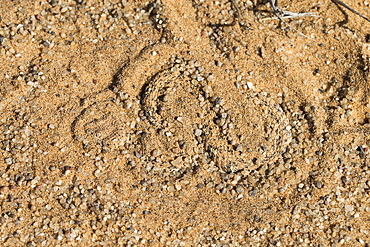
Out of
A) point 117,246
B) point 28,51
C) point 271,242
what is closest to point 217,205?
point 271,242

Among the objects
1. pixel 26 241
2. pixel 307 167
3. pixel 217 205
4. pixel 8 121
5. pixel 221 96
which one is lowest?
pixel 307 167

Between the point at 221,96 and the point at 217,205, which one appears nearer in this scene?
the point at 217,205

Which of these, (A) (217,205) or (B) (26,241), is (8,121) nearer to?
(B) (26,241)

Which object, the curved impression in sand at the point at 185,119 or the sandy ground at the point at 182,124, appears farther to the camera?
the curved impression in sand at the point at 185,119

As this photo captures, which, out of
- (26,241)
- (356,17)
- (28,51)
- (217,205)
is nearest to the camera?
(26,241)

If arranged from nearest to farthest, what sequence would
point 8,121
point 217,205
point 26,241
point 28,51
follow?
point 26,241 < point 217,205 < point 8,121 < point 28,51

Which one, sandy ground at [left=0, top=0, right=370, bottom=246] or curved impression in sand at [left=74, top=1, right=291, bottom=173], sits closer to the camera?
sandy ground at [left=0, top=0, right=370, bottom=246]

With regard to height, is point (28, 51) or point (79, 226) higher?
point (28, 51)
